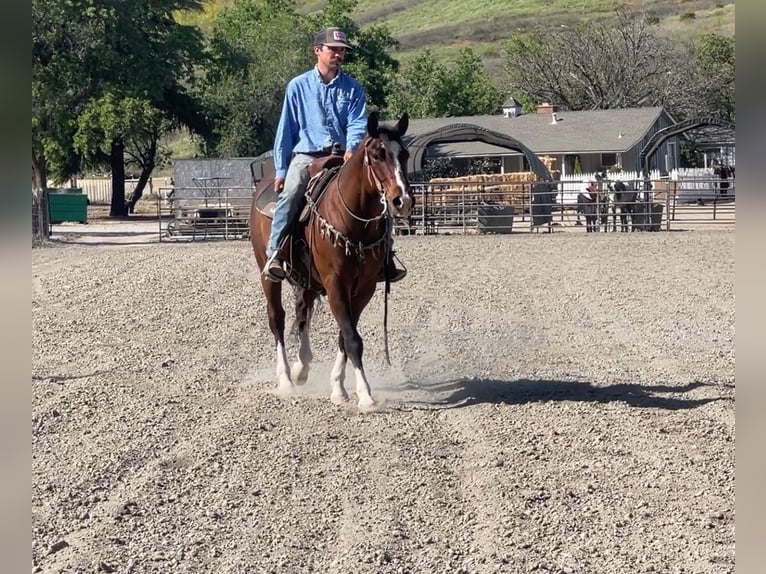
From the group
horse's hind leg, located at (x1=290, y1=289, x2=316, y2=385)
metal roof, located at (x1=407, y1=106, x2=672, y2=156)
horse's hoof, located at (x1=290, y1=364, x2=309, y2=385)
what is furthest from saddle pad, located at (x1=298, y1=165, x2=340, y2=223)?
metal roof, located at (x1=407, y1=106, x2=672, y2=156)

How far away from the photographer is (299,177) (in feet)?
24.5

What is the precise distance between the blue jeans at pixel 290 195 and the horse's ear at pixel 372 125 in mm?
1055

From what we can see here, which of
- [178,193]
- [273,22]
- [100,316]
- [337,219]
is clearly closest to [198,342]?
[100,316]

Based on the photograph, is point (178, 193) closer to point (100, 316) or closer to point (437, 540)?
point (100, 316)

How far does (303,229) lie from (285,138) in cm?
69

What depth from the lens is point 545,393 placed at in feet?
24.6

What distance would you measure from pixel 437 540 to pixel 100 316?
818 cm

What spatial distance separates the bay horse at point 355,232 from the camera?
649cm

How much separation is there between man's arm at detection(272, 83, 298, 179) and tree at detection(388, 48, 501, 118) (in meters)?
43.8

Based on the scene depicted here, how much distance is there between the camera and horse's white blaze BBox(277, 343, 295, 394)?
7.86 meters

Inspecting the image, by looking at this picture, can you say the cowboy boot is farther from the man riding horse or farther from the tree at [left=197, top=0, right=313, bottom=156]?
the tree at [left=197, top=0, right=313, bottom=156]

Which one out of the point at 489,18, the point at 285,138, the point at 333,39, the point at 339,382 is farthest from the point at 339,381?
the point at 489,18

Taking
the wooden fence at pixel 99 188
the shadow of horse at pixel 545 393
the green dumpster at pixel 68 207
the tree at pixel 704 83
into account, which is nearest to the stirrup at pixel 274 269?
the shadow of horse at pixel 545 393

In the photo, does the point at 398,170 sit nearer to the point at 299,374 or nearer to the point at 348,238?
the point at 348,238
